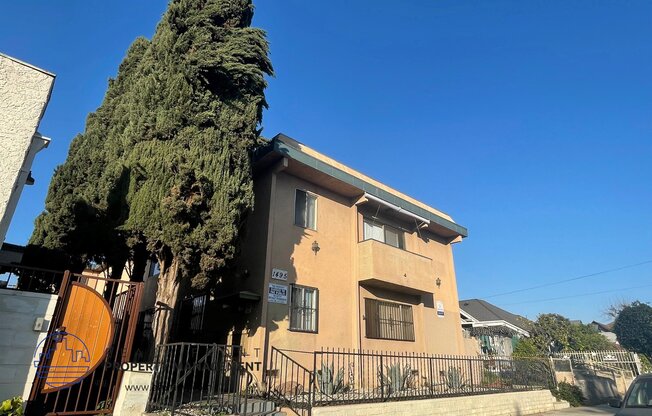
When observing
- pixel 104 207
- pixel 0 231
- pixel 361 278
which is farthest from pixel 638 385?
pixel 104 207

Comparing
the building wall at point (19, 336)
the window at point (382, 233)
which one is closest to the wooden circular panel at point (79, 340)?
the building wall at point (19, 336)

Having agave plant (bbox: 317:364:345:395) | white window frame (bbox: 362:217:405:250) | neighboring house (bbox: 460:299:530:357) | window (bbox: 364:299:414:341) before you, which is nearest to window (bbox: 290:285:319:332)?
agave plant (bbox: 317:364:345:395)

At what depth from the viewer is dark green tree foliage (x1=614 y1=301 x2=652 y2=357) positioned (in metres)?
40.6

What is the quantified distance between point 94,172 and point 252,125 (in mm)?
5510

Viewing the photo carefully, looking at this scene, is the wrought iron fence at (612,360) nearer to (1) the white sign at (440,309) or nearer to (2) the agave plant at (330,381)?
(1) the white sign at (440,309)

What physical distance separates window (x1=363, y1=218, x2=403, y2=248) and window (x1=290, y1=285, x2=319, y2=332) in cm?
373

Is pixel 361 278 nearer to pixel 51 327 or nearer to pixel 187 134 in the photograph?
pixel 187 134

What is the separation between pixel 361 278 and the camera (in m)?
13.1

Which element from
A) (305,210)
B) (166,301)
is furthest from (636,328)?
(166,301)

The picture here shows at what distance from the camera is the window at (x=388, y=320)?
1320 cm

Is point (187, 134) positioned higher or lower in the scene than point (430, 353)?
higher

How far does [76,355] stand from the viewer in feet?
21.0

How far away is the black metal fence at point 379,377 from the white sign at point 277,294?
1.35m

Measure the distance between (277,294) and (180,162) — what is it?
4566 millimetres
